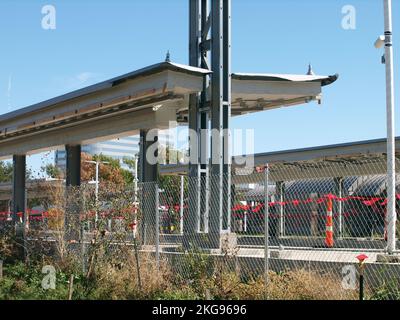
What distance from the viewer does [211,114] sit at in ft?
48.1

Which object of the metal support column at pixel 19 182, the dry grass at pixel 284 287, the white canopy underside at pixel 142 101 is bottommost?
the dry grass at pixel 284 287

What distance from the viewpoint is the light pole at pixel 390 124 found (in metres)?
10.5

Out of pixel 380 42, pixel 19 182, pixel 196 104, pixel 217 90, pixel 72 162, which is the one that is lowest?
pixel 19 182

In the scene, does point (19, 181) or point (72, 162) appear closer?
point (72, 162)

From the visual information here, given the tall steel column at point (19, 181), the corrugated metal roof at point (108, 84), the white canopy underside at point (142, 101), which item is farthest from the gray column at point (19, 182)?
the white canopy underside at point (142, 101)

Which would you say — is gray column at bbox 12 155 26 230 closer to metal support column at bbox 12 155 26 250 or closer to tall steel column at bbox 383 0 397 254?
metal support column at bbox 12 155 26 250

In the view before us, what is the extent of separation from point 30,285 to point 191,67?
6.10m

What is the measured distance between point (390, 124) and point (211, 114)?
456cm

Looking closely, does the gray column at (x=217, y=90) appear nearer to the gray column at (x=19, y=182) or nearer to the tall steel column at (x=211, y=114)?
Answer: the tall steel column at (x=211, y=114)

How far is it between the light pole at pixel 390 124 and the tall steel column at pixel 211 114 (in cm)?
370

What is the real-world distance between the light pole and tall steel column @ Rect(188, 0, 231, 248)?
12.2ft

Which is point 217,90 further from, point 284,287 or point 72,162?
point 72,162

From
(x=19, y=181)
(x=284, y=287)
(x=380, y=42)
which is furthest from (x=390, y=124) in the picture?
(x=19, y=181)
